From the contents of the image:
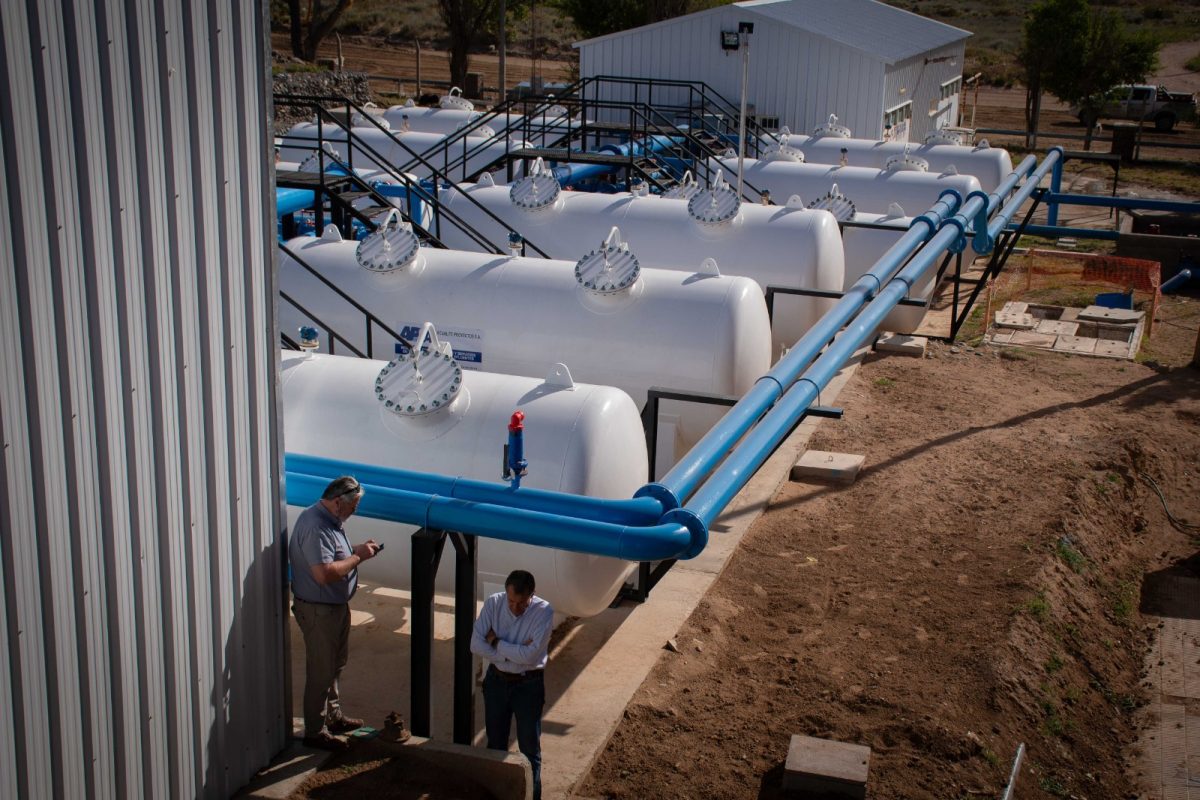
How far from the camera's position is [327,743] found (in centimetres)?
762

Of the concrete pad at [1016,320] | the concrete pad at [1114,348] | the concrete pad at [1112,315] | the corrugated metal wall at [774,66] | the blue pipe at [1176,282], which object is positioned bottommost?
the concrete pad at [1114,348]

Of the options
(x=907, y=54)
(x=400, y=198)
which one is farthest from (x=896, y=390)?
(x=907, y=54)

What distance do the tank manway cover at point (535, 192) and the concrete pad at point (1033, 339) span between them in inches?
308

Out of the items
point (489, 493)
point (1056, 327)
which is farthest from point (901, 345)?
point (489, 493)

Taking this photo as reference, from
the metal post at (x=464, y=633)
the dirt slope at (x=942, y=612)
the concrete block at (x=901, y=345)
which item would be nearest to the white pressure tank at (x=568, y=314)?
the dirt slope at (x=942, y=612)

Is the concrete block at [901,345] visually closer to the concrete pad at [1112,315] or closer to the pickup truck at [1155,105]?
the concrete pad at [1112,315]

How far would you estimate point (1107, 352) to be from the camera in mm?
19438

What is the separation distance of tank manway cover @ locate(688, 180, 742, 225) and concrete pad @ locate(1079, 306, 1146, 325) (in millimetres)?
7727

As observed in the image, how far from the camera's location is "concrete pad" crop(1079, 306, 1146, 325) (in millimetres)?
20719

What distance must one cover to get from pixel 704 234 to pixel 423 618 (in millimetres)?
9353

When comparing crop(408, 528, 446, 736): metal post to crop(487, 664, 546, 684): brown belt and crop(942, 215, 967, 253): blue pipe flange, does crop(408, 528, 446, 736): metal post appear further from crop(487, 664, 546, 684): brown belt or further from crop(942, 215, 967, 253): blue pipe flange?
crop(942, 215, 967, 253): blue pipe flange

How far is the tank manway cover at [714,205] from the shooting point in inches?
637

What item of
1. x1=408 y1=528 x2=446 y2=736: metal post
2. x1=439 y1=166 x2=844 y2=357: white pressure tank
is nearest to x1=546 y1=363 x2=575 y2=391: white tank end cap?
x1=408 y1=528 x2=446 y2=736: metal post

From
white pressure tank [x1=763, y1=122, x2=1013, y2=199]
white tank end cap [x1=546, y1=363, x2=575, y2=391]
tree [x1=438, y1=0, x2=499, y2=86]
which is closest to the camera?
white tank end cap [x1=546, y1=363, x2=575, y2=391]
